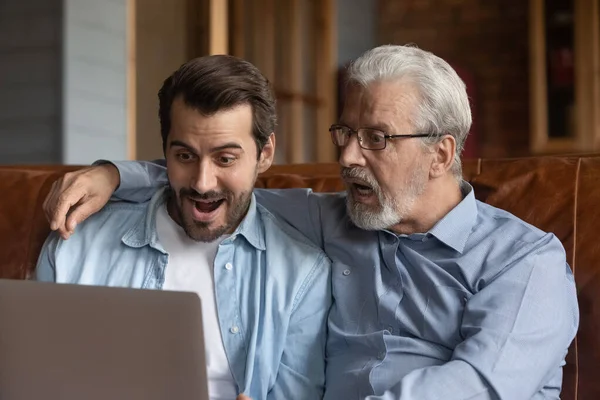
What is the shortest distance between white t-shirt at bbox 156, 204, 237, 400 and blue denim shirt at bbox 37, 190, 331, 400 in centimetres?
2

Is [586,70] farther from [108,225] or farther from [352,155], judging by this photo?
[108,225]

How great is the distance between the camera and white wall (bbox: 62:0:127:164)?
11.9ft

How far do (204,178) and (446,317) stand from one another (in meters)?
0.51

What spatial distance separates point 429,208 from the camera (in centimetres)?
164

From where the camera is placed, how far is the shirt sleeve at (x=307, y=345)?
1.59 meters

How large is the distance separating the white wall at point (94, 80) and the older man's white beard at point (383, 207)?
2.27 metres

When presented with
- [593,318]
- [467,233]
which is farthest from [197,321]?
[593,318]

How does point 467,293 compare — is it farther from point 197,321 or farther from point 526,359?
point 197,321

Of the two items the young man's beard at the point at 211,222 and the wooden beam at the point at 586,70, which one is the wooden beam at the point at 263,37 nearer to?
the wooden beam at the point at 586,70

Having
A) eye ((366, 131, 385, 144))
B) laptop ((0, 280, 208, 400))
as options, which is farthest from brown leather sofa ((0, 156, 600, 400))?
laptop ((0, 280, 208, 400))

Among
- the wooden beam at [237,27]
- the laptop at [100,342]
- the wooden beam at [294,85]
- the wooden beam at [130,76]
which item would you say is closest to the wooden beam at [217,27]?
the wooden beam at [130,76]

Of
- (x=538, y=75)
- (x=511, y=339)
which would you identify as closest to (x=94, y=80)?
(x=511, y=339)

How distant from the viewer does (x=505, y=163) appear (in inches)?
71.1

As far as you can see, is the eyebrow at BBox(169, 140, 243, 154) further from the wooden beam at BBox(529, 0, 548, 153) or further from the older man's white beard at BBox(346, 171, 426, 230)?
the wooden beam at BBox(529, 0, 548, 153)
